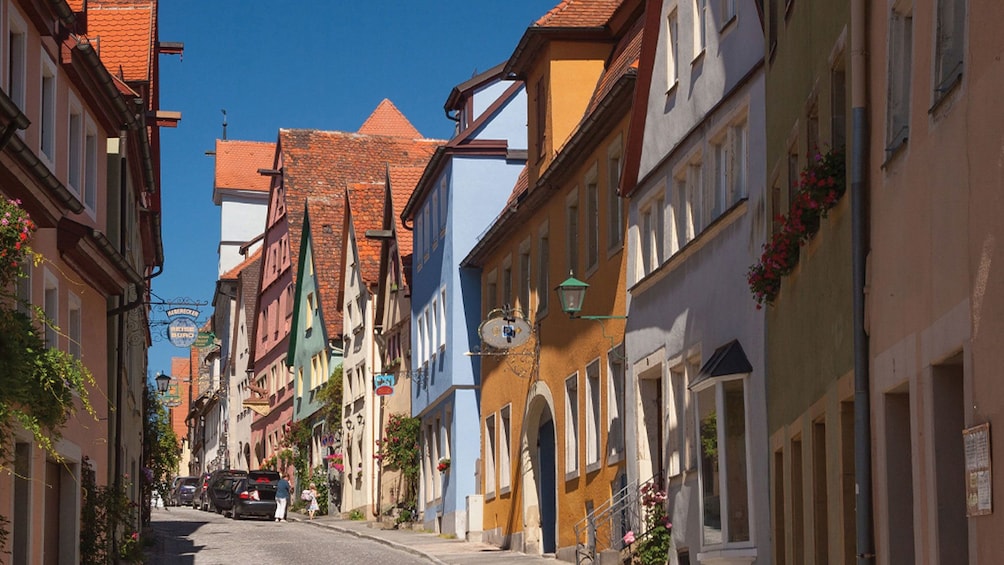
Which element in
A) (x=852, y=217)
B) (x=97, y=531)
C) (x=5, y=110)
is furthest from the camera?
(x=97, y=531)

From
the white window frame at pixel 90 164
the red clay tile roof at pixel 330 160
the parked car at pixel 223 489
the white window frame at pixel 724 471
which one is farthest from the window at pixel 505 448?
the red clay tile roof at pixel 330 160

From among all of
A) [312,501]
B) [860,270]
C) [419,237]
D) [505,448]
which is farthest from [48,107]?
[312,501]

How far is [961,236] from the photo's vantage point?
909 cm

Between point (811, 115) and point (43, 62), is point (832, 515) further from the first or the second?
point (43, 62)

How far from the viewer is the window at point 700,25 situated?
67.2 ft

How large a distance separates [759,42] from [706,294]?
321cm

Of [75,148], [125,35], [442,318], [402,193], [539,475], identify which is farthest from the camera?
[402,193]

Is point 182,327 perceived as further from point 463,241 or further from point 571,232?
point 571,232

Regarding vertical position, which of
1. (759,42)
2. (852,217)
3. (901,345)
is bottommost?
(901,345)

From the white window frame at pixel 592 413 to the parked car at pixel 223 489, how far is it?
26.6 meters

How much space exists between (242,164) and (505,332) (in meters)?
66.9

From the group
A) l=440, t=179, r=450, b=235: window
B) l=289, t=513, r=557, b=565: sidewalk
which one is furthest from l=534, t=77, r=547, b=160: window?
l=440, t=179, r=450, b=235: window

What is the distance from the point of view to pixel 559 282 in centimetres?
2805

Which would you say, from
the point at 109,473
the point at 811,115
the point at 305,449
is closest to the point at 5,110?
the point at 811,115
